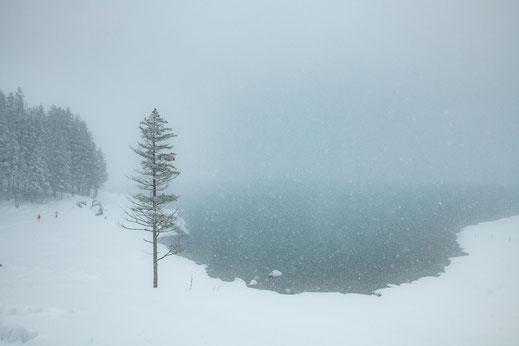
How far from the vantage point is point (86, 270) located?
24.7 meters

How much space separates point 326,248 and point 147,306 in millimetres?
33848

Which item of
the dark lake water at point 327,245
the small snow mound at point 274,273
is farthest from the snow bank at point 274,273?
the dark lake water at point 327,245

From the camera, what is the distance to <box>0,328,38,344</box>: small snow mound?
9109 mm

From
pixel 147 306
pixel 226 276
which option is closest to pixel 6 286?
pixel 147 306

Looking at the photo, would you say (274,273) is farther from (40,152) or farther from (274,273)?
(40,152)

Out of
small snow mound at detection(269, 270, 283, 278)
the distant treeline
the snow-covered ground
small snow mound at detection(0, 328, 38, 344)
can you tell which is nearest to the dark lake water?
small snow mound at detection(269, 270, 283, 278)

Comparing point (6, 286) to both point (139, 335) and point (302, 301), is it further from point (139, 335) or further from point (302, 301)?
point (302, 301)

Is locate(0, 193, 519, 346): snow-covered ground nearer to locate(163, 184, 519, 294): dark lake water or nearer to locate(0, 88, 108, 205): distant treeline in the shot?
locate(163, 184, 519, 294): dark lake water

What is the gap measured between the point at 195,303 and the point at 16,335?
10.8 m

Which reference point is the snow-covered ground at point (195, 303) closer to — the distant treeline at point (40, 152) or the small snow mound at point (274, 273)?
the small snow mound at point (274, 273)

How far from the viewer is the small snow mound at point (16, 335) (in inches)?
359

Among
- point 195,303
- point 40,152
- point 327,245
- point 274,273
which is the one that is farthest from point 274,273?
point 40,152

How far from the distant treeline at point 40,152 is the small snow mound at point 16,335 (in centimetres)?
4119

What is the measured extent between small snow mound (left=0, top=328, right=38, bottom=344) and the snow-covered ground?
0.11 feet
